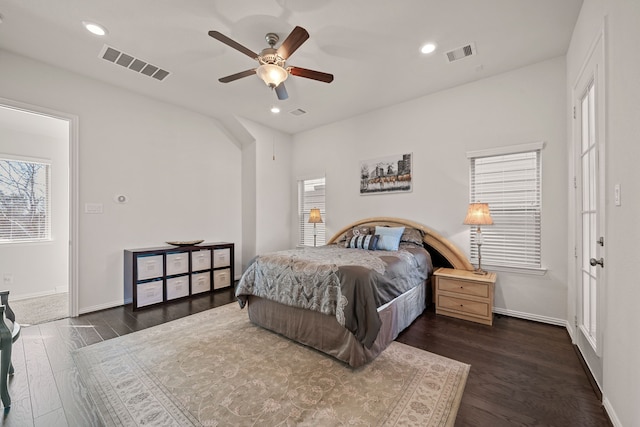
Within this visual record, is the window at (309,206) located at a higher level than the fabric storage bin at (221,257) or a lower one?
higher

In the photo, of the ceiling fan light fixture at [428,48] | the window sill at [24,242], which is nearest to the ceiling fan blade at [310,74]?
the ceiling fan light fixture at [428,48]

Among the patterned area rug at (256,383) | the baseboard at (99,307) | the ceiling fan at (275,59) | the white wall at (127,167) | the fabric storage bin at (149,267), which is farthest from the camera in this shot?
the fabric storage bin at (149,267)

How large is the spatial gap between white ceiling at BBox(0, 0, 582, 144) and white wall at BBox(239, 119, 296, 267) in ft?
4.85

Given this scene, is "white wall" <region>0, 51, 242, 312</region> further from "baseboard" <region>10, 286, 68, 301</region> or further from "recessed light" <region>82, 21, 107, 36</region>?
"baseboard" <region>10, 286, 68, 301</region>

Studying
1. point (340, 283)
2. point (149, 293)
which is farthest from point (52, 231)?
point (340, 283)

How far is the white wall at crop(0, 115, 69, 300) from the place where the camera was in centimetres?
398

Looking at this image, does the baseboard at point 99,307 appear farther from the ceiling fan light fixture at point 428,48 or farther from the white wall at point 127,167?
the ceiling fan light fixture at point 428,48

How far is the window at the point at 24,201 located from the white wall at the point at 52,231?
0.10 metres

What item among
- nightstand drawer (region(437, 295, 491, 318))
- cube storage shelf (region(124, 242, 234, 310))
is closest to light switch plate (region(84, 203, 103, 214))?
cube storage shelf (region(124, 242, 234, 310))

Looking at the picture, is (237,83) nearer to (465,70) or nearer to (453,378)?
(465,70)

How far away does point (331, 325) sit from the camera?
7.43ft

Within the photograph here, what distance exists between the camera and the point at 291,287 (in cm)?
250

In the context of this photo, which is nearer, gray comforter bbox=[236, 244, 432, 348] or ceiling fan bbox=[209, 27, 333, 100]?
gray comforter bbox=[236, 244, 432, 348]

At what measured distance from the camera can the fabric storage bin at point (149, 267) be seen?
11.7 ft
